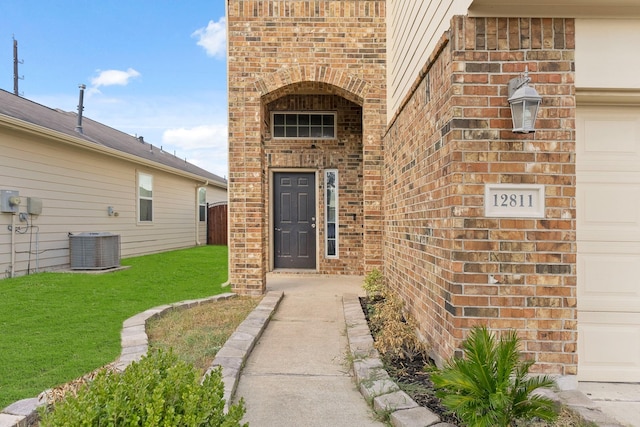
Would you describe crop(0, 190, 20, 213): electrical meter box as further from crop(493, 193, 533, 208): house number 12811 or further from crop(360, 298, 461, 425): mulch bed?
crop(493, 193, 533, 208): house number 12811

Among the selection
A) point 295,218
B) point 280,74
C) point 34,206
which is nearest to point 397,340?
point 280,74

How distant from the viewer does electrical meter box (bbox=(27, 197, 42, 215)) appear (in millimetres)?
7281

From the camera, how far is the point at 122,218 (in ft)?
33.9

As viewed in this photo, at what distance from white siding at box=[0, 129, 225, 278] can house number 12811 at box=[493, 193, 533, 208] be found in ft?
26.4

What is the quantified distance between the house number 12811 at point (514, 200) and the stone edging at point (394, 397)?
1.16 m

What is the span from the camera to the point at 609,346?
9.20 ft

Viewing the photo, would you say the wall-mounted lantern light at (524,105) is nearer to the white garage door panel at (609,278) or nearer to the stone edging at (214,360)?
the white garage door panel at (609,278)

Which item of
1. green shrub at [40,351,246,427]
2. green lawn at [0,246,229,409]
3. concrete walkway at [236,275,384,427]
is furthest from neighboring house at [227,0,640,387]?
green lawn at [0,246,229,409]

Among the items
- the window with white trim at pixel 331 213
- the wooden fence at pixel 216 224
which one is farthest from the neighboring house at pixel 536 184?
the wooden fence at pixel 216 224

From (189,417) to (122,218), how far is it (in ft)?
33.5

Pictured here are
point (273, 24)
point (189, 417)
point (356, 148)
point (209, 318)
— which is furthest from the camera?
point (356, 148)

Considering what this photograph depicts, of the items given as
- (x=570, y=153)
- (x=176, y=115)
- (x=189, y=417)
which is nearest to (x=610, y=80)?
(x=570, y=153)

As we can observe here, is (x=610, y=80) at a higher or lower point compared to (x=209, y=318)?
higher

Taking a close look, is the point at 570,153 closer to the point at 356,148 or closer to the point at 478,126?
the point at 478,126
